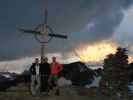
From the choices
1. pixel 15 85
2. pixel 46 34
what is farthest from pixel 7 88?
pixel 46 34

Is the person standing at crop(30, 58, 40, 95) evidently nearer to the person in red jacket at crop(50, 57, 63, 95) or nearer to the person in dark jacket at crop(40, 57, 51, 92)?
the person in dark jacket at crop(40, 57, 51, 92)

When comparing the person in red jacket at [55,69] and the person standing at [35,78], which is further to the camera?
the person in red jacket at [55,69]

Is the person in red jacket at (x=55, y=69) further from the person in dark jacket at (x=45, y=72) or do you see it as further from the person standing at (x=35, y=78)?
the person standing at (x=35, y=78)

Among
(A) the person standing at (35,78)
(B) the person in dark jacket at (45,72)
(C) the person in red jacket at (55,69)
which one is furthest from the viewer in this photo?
(C) the person in red jacket at (55,69)

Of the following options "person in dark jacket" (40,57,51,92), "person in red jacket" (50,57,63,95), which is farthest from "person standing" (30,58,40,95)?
"person in red jacket" (50,57,63,95)

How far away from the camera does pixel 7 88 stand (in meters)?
36.1

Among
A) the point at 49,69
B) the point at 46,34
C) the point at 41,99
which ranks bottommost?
the point at 41,99

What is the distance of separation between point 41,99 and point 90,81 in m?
18.0

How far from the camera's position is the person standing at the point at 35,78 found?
2705 cm

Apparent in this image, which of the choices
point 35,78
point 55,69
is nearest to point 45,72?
point 55,69

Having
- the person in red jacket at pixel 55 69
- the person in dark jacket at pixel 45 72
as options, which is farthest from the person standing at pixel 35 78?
the person in red jacket at pixel 55 69

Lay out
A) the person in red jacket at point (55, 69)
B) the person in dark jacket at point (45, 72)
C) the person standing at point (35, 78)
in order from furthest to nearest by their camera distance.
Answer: the person in red jacket at point (55, 69)
the person standing at point (35, 78)
the person in dark jacket at point (45, 72)

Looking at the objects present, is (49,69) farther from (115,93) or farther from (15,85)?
(15,85)

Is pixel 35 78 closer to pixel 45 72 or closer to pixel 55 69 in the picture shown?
pixel 45 72
